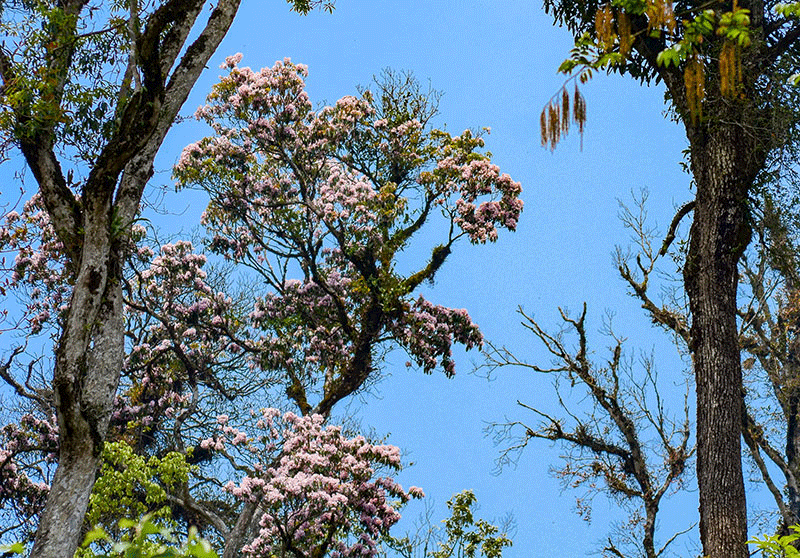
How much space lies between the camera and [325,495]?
38.1ft

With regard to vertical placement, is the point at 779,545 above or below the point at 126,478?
below

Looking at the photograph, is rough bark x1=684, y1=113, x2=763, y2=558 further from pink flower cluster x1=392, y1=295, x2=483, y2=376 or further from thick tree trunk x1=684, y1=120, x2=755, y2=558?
pink flower cluster x1=392, y1=295, x2=483, y2=376

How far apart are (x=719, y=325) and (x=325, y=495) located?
6163mm

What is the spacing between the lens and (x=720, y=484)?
948 centimetres

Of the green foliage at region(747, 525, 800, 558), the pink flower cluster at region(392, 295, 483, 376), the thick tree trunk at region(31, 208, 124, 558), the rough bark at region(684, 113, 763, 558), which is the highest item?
the pink flower cluster at region(392, 295, 483, 376)

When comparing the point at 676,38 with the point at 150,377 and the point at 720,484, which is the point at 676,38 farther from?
the point at 150,377

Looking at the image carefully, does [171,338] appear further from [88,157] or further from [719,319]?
[719,319]

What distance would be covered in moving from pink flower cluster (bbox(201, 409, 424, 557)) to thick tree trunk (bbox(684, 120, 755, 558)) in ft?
16.3

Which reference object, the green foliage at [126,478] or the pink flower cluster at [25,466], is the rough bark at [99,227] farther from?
the pink flower cluster at [25,466]

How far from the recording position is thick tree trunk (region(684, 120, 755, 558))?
371 inches

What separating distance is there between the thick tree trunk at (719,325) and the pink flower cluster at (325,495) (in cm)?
498

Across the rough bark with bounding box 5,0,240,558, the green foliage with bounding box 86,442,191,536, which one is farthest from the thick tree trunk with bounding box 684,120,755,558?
the green foliage with bounding box 86,442,191,536

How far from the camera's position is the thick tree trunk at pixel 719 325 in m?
9.41

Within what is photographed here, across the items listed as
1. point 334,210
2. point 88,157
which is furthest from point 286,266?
point 88,157
